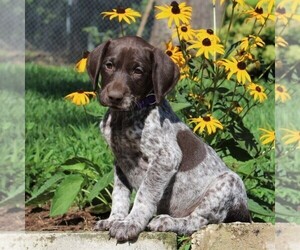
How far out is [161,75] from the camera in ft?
16.5

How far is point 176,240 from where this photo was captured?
5.14 m

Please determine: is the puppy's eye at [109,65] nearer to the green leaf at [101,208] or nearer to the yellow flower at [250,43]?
the yellow flower at [250,43]

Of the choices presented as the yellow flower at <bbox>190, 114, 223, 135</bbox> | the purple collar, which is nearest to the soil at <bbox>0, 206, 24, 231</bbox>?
the yellow flower at <bbox>190, 114, 223, 135</bbox>

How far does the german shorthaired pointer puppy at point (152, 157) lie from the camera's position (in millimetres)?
4961

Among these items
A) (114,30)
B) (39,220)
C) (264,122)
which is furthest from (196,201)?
(114,30)

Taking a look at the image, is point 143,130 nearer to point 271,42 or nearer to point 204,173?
point 204,173

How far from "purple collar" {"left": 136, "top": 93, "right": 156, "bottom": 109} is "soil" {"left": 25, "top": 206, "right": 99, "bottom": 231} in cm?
150

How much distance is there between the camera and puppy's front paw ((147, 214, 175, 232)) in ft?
16.8

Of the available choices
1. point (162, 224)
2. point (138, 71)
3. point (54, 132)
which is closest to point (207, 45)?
point (138, 71)

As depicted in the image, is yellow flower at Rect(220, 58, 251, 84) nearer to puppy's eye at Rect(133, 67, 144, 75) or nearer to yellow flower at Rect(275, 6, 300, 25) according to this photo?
yellow flower at Rect(275, 6, 300, 25)

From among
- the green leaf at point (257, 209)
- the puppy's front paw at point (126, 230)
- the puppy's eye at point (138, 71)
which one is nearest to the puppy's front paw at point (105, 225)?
the puppy's front paw at point (126, 230)

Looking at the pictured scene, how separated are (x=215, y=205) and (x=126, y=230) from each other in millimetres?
644

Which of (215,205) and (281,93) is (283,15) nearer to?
(281,93)

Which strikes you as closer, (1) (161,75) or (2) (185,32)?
(1) (161,75)
